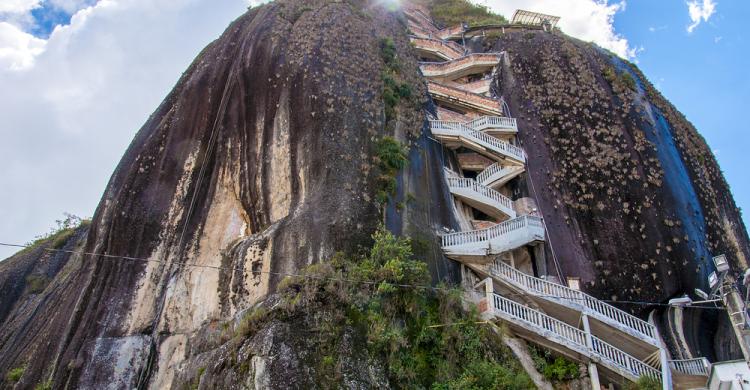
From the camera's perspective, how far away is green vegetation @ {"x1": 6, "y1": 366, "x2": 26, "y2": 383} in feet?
56.7

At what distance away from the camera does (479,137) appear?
25.5 metres

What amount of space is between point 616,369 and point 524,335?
2.77 meters

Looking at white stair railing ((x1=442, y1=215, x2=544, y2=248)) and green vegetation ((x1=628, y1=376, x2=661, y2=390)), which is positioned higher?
white stair railing ((x1=442, y1=215, x2=544, y2=248))

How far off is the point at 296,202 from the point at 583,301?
9.82 metres

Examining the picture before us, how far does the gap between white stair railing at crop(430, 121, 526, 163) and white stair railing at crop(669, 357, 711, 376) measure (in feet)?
33.1

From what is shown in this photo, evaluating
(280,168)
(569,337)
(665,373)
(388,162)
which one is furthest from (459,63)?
(665,373)

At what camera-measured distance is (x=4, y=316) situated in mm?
24609

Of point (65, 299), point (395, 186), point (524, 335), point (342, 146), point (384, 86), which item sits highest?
point (384, 86)

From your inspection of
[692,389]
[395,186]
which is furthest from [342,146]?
[692,389]

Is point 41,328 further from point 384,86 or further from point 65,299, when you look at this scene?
point 384,86

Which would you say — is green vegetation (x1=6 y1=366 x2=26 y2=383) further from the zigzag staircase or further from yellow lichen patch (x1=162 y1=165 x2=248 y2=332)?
the zigzag staircase

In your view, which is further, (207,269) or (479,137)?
(479,137)

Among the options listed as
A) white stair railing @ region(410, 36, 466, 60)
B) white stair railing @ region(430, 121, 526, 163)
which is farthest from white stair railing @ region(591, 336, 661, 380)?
white stair railing @ region(410, 36, 466, 60)

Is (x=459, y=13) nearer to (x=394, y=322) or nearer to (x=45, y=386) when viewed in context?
(x=394, y=322)
